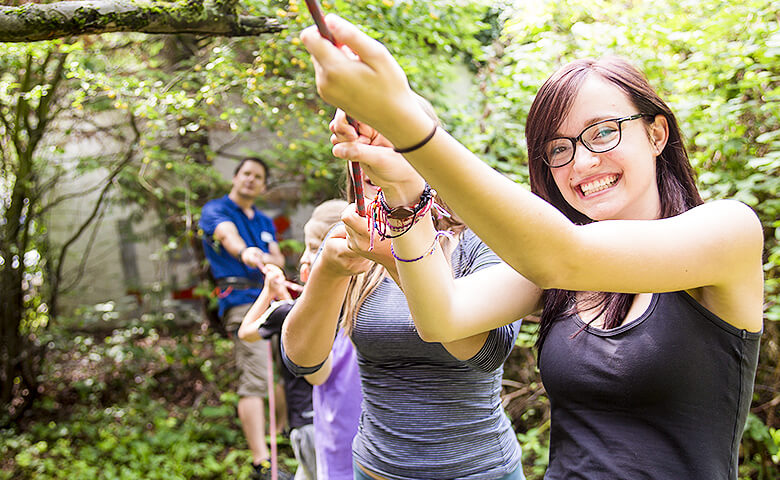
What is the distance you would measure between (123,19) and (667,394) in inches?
84.7

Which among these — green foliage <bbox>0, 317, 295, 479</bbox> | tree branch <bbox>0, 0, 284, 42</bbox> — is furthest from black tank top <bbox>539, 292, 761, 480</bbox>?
green foliage <bbox>0, 317, 295, 479</bbox>

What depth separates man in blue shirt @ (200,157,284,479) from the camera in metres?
4.07

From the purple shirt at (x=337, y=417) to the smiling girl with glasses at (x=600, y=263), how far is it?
Answer: 3.47 ft

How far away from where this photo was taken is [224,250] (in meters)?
4.38

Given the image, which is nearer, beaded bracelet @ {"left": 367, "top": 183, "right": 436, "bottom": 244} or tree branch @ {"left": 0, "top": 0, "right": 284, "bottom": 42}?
beaded bracelet @ {"left": 367, "top": 183, "right": 436, "bottom": 244}

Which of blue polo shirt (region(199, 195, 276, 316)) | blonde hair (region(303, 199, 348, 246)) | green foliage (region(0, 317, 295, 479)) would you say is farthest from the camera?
green foliage (region(0, 317, 295, 479))

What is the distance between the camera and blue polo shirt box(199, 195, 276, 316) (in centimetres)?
429

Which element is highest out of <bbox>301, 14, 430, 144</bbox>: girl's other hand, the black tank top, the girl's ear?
<bbox>301, 14, 430, 144</bbox>: girl's other hand

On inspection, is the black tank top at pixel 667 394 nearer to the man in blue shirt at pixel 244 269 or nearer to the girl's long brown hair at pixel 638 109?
the girl's long brown hair at pixel 638 109

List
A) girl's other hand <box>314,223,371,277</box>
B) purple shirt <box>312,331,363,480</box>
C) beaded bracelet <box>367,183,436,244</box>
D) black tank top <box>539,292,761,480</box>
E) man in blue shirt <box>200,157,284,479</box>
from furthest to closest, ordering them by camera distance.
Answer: man in blue shirt <box>200,157,284,479</box>
purple shirt <box>312,331,363,480</box>
girl's other hand <box>314,223,371,277</box>
black tank top <box>539,292,761,480</box>
beaded bracelet <box>367,183,436,244</box>

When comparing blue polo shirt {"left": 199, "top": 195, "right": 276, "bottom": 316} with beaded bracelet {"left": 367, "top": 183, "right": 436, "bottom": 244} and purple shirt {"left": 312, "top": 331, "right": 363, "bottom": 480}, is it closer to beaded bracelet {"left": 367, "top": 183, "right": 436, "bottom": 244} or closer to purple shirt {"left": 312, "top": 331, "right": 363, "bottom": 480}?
purple shirt {"left": 312, "top": 331, "right": 363, "bottom": 480}

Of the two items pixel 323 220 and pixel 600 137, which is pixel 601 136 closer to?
pixel 600 137

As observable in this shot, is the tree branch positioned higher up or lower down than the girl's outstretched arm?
higher up

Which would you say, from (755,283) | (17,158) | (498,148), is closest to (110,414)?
(17,158)
